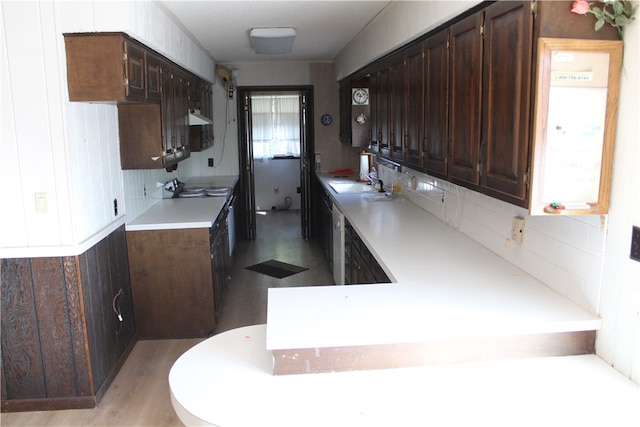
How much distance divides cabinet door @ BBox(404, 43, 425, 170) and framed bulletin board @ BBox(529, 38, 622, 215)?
1456 millimetres

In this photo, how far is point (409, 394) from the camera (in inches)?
70.1

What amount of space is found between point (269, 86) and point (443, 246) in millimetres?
4626

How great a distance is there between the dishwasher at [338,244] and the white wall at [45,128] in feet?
7.09

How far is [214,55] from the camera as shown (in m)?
6.32

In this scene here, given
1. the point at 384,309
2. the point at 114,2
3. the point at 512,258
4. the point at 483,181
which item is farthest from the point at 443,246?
the point at 114,2

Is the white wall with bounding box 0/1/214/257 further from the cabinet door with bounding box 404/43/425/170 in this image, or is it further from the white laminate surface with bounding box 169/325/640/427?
the cabinet door with bounding box 404/43/425/170

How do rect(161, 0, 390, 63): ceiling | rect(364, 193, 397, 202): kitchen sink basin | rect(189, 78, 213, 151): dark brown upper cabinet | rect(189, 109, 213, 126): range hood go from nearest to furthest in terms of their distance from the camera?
rect(161, 0, 390, 63): ceiling < rect(364, 193, 397, 202): kitchen sink basin < rect(189, 109, 213, 126): range hood < rect(189, 78, 213, 151): dark brown upper cabinet


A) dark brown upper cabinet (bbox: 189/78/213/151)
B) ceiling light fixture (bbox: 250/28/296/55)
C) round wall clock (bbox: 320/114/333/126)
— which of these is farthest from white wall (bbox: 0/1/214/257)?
round wall clock (bbox: 320/114/333/126)

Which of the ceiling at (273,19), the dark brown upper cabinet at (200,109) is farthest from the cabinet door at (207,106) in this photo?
the ceiling at (273,19)

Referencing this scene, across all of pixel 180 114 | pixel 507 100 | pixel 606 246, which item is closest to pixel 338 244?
pixel 180 114

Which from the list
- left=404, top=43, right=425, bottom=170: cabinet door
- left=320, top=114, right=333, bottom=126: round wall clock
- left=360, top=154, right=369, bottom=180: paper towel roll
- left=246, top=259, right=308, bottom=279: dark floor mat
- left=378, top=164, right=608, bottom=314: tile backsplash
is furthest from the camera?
left=320, top=114, right=333, bottom=126: round wall clock

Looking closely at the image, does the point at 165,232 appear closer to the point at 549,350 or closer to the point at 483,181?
the point at 483,181

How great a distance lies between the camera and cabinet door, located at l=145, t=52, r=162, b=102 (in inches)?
143

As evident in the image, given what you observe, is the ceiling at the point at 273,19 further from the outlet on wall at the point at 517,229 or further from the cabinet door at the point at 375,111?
the outlet on wall at the point at 517,229
